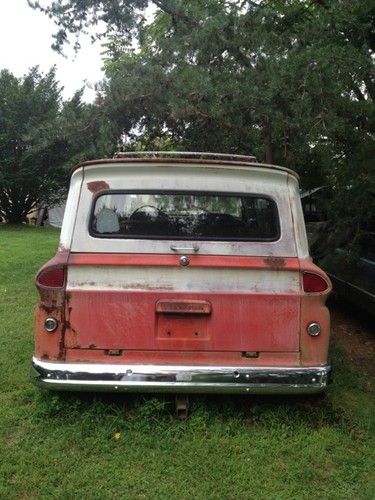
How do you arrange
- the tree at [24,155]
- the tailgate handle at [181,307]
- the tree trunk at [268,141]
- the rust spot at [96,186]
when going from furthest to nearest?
the tree at [24,155] → the tree trunk at [268,141] → the rust spot at [96,186] → the tailgate handle at [181,307]

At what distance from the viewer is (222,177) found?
11.8 feet

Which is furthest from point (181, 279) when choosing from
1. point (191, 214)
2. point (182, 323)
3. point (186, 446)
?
point (186, 446)

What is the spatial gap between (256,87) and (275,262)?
80.1 inches

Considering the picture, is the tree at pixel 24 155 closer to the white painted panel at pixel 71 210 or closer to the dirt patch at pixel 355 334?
the dirt patch at pixel 355 334

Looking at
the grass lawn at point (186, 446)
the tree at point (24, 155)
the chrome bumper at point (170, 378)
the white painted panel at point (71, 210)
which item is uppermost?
the tree at point (24, 155)

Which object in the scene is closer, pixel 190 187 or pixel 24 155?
pixel 190 187

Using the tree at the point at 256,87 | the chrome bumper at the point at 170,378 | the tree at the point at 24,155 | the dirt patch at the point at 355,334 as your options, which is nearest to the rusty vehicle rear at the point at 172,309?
the chrome bumper at the point at 170,378

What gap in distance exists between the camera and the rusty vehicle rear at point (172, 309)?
333 centimetres

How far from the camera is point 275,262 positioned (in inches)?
136

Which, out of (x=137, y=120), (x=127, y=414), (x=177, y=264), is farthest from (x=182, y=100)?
(x=127, y=414)

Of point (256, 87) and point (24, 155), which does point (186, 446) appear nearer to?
point (256, 87)

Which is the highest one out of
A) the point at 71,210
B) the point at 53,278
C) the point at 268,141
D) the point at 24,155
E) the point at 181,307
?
the point at 24,155

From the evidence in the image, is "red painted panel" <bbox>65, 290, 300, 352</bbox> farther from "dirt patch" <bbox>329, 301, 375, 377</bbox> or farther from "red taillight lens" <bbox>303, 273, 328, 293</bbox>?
"dirt patch" <bbox>329, 301, 375, 377</bbox>

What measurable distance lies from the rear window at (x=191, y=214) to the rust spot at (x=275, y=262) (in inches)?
6.3
